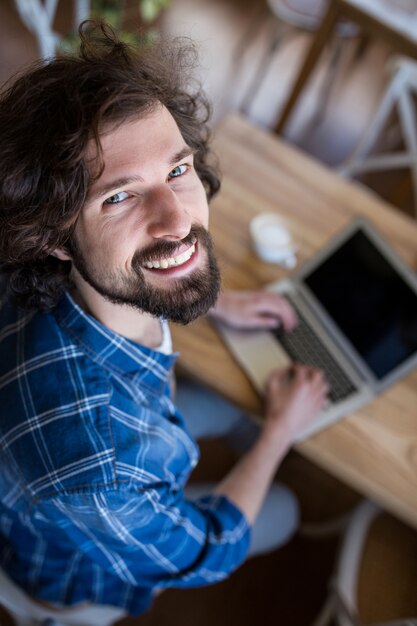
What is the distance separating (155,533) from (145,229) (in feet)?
1.56

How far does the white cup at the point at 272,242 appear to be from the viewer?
1.28 m

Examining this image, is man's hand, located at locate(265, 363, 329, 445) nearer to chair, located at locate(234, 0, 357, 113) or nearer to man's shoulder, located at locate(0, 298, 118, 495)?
man's shoulder, located at locate(0, 298, 118, 495)

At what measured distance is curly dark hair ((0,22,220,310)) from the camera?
0.74 meters

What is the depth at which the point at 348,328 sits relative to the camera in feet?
3.89

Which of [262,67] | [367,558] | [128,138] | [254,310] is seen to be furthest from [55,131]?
[262,67]

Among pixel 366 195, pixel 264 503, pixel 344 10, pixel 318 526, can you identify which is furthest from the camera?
pixel 344 10

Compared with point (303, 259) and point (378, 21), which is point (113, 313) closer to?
point (303, 259)

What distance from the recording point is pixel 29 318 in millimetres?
912

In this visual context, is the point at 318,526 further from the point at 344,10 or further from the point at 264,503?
the point at 344,10

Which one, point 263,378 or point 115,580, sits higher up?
point 263,378

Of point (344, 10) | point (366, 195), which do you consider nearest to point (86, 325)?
point (366, 195)

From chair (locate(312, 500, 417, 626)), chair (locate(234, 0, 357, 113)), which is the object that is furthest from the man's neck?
chair (locate(234, 0, 357, 113))

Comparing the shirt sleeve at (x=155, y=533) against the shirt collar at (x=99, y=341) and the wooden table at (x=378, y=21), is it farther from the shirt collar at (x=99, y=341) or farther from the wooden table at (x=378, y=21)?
the wooden table at (x=378, y=21)

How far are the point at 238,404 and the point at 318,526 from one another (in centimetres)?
77
